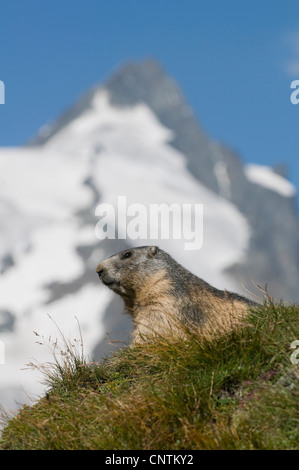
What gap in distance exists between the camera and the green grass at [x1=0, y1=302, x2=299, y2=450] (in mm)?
10094

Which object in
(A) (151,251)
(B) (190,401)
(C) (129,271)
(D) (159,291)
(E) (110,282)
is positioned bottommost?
(B) (190,401)

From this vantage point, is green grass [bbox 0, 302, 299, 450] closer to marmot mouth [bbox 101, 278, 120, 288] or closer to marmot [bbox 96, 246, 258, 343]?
marmot [bbox 96, 246, 258, 343]

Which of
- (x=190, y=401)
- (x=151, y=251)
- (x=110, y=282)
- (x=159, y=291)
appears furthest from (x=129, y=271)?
(x=190, y=401)

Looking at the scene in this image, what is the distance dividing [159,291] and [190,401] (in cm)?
588

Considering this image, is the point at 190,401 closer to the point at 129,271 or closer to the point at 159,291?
the point at 159,291

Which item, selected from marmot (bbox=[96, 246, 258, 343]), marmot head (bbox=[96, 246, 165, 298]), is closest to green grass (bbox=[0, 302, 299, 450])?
marmot (bbox=[96, 246, 258, 343])

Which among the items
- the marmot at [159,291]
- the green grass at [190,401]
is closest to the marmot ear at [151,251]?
the marmot at [159,291]

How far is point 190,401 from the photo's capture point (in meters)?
10.8

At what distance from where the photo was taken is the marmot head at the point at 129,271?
17.0 metres

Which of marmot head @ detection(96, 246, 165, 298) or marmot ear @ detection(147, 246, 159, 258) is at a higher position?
marmot ear @ detection(147, 246, 159, 258)

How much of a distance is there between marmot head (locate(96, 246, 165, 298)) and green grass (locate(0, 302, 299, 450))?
370cm

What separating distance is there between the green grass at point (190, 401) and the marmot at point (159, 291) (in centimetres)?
242

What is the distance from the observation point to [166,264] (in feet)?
56.7

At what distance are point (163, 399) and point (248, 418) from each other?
1.19 meters
